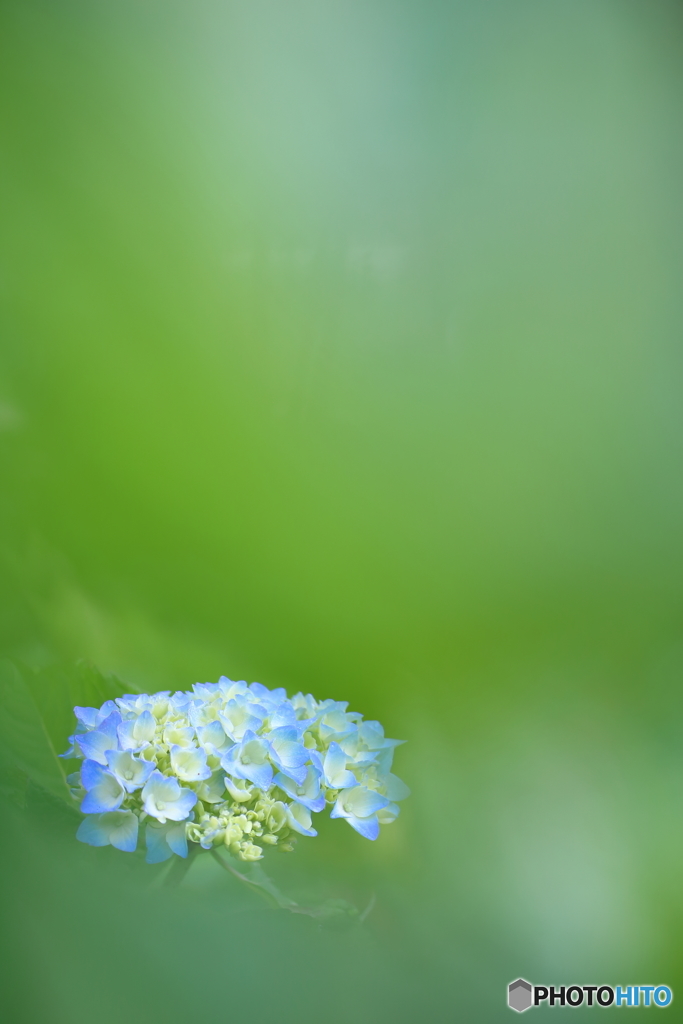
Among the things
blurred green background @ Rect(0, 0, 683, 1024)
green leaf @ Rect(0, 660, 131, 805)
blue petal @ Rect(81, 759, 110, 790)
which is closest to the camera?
blue petal @ Rect(81, 759, 110, 790)

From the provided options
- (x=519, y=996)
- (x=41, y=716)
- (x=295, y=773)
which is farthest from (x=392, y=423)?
(x=519, y=996)

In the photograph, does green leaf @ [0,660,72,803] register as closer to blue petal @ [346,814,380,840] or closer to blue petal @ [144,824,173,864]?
blue petal @ [144,824,173,864]

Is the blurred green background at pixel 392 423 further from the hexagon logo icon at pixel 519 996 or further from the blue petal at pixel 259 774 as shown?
the blue petal at pixel 259 774

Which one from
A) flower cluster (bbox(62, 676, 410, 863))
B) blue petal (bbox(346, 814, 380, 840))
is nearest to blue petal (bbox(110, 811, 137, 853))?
flower cluster (bbox(62, 676, 410, 863))

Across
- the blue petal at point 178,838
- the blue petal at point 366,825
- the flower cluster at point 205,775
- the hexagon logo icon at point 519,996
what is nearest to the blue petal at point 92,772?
the flower cluster at point 205,775

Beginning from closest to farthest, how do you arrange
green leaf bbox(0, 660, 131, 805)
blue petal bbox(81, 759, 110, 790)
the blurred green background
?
1. blue petal bbox(81, 759, 110, 790)
2. green leaf bbox(0, 660, 131, 805)
3. the blurred green background
